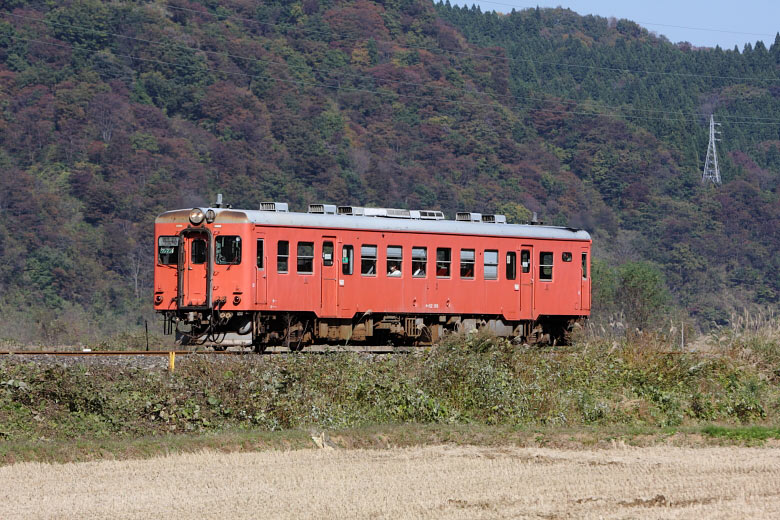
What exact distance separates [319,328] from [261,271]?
2.21 m

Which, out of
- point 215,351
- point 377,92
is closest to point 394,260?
point 215,351

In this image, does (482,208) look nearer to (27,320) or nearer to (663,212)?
(663,212)

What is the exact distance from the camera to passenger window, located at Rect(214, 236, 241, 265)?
2552 cm

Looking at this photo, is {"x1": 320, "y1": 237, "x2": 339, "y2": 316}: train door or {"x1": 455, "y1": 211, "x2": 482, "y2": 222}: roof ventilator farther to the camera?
{"x1": 455, "y1": 211, "x2": 482, "y2": 222}: roof ventilator

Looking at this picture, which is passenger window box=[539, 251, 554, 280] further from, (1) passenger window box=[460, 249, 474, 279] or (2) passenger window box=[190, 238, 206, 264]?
(2) passenger window box=[190, 238, 206, 264]

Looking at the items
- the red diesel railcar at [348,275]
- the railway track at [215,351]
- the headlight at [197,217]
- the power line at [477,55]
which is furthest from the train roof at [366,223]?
the power line at [477,55]

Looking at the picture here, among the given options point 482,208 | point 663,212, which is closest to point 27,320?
point 482,208

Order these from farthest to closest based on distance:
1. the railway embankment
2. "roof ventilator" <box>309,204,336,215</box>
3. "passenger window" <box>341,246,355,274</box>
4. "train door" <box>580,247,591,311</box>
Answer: "train door" <box>580,247,591,311</box>, "roof ventilator" <box>309,204,336,215</box>, "passenger window" <box>341,246,355,274</box>, the railway embankment

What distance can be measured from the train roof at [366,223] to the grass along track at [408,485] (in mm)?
10482

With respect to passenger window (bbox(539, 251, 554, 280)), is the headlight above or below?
above

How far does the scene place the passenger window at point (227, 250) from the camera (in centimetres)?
2552

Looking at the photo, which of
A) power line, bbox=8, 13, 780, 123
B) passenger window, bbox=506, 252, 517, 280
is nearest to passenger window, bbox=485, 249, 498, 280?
passenger window, bbox=506, 252, 517, 280

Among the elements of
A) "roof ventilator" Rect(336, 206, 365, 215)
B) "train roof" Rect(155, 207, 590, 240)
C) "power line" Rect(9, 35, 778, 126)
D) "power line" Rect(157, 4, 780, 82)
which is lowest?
"train roof" Rect(155, 207, 590, 240)

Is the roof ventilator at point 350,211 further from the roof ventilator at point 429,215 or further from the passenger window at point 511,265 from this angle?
the passenger window at point 511,265
